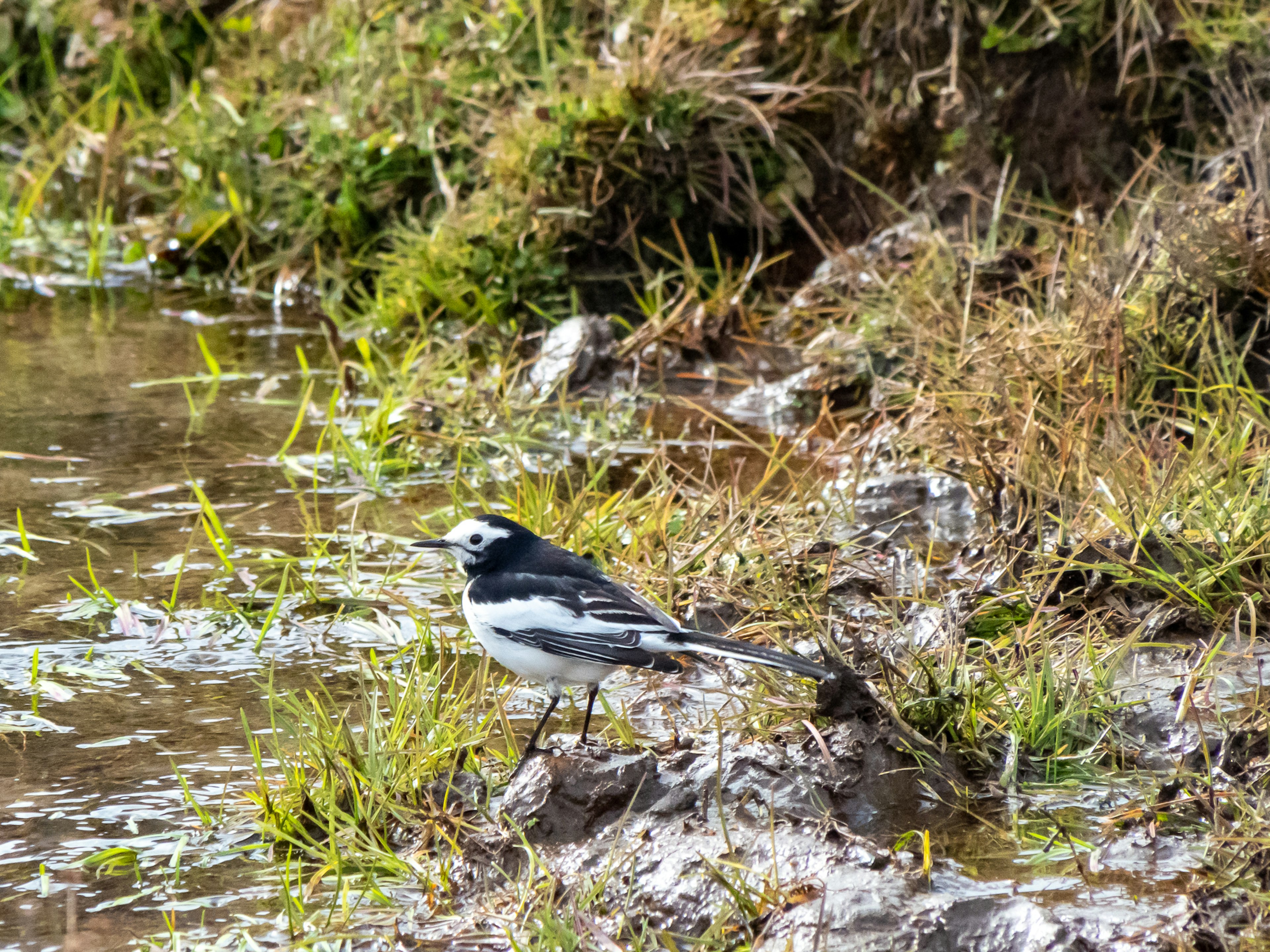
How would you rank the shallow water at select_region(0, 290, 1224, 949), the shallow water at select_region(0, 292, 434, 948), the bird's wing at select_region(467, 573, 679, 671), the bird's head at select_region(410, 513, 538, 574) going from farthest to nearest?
the bird's head at select_region(410, 513, 538, 574), the bird's wing at select_region(467, 573, 679, 671), the shallow water at select_region(0, 292, 434, 948), the shallow water at select_region(0, 290, 1224, 949)

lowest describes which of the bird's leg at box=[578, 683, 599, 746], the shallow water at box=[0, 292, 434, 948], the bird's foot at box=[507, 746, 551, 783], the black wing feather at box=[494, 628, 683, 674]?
the shallow water at box=[0, 292, 434, 948]

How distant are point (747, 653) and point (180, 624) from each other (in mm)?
2223

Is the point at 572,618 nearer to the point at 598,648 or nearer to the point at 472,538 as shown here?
the point at 598,648

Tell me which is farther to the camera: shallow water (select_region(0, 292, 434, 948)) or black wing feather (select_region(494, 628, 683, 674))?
black wing feather (select_region(494, 628, 683, 674))

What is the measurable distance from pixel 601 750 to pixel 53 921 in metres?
1.38

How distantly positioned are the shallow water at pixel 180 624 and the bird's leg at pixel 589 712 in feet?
0.58

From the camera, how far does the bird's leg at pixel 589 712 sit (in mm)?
4008

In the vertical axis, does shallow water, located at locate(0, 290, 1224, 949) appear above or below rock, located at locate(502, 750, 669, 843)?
below

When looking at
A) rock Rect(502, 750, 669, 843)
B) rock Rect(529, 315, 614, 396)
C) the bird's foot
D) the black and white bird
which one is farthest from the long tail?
rock Rect(529, 315, 614, 396)

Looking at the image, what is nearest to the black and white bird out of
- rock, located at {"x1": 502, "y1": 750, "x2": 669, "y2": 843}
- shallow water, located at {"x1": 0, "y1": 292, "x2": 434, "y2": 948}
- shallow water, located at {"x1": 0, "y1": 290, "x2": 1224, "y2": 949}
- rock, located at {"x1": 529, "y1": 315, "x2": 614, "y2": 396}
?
rock, located at {"x1": 502, "y1": 750, "x2": 669, "y2": 843}

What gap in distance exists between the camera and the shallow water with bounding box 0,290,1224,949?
3465mm

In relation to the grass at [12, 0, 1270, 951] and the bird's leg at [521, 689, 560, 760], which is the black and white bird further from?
the grass at [12, 0, 1270, 951]

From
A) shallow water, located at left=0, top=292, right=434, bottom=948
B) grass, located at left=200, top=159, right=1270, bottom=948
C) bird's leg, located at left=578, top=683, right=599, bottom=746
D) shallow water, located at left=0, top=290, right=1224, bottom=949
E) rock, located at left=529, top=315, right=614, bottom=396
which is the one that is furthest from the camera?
rock, located at left=529, top=315, right=614, bottom=396

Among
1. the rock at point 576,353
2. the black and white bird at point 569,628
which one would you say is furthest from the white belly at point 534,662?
the rock at point 576,353
